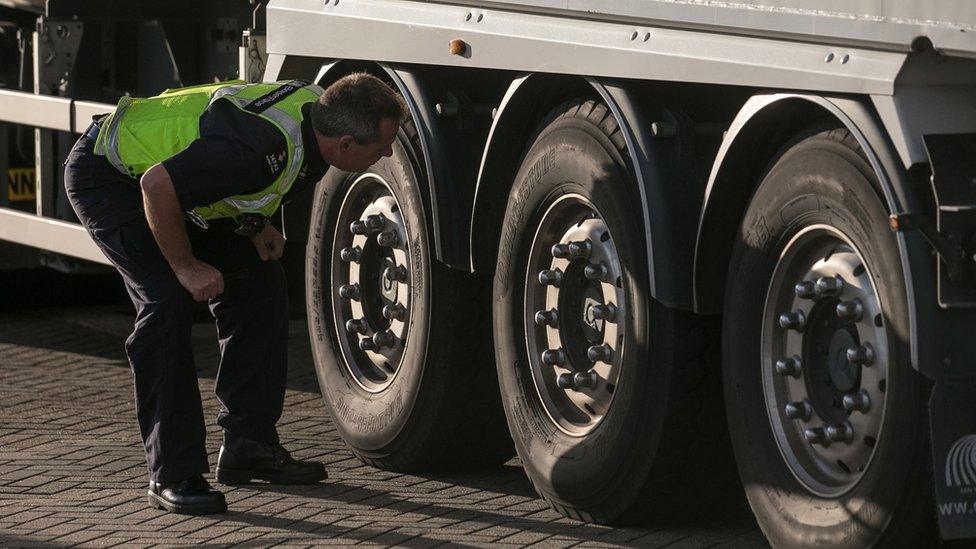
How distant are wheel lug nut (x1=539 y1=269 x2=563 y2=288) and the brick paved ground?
691 mm

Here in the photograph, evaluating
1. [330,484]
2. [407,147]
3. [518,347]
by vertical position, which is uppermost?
[407,147]

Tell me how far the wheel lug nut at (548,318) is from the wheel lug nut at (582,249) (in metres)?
0.22

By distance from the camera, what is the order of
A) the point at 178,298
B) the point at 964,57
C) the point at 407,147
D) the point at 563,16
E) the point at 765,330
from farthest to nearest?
the point at 407,147 < the point at 178,298 < the point at 563,16 < the point at 765,330 < the point at 964,57

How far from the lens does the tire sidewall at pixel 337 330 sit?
613 cm

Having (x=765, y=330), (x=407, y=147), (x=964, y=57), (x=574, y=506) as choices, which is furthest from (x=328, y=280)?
(x=964, y=57)

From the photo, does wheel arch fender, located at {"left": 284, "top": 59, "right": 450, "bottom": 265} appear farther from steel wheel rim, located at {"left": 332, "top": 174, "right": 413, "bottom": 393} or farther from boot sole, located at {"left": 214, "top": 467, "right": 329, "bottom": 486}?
boot sole, located at {"left": 214, "top": 467, "right": 329, "bottom": 486}

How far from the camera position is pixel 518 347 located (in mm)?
5789

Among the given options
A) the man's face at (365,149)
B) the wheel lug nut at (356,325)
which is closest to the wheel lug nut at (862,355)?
the man's face at (365,149)

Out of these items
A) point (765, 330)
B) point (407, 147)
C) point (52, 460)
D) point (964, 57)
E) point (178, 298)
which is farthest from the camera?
point (52, 460)

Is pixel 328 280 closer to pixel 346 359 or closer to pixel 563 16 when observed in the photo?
pixel 346 359

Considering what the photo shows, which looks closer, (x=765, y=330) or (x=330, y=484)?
(x=765, y=330)

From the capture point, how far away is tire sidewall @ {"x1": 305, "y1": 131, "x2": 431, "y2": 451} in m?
6.13

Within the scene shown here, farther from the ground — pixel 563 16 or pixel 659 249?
pixel 563 16

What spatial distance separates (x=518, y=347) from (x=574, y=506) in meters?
0.54
